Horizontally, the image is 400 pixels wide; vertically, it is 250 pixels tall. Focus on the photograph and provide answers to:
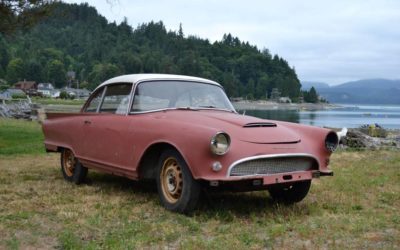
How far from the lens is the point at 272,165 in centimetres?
531

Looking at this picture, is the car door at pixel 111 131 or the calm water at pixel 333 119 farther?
the calm water at pixel 333 119

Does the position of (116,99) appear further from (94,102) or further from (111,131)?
(94,102)

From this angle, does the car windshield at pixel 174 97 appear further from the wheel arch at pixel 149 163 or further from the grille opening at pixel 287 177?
the grille opening at pixel 287 177

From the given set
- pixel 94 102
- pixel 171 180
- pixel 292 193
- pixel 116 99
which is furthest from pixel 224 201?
pixel 94 102

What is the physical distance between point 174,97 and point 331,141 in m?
2.05

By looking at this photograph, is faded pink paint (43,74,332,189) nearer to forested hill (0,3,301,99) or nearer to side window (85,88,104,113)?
side window (85,88,104,113)

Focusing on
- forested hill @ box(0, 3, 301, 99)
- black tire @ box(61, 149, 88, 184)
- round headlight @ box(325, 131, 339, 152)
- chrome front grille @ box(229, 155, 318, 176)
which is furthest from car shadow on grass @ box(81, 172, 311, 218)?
forested hill @ box(0, 3, 301, 99)

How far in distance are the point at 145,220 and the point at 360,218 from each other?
90.1 inches

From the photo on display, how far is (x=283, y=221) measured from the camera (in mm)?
5250

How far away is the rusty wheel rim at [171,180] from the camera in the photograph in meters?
5.50

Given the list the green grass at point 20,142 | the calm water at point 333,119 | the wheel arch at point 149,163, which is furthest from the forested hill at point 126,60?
the wheel arch at point 149,163

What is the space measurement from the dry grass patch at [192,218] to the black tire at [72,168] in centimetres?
14

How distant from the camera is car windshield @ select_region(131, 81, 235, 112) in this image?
6.40m

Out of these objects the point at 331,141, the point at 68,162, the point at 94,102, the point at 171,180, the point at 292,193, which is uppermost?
the point at 94,102
